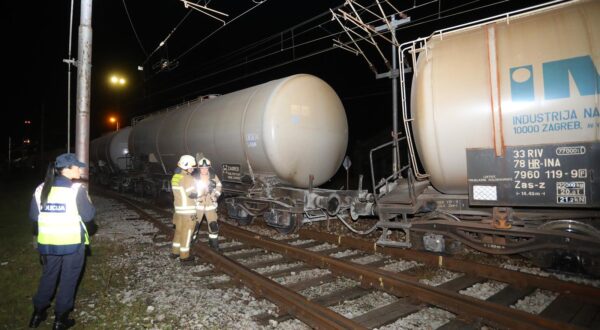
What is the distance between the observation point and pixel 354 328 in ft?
12.2

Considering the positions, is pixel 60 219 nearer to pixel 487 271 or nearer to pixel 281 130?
pixel 281 130

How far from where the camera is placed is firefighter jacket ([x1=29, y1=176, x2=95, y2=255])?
13.4ft

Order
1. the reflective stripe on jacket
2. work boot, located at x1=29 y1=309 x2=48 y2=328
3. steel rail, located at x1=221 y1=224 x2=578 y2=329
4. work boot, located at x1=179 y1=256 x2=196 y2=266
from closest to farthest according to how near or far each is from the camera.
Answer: steel rail, located at x1=221 y1=224 x2=578 y2=329
the reflective stripe on jacket
work boot, located at x1=29 y1=309 x2=48 y2=328
work boot, located at x1=179 y1=256 x2=196 y2=266

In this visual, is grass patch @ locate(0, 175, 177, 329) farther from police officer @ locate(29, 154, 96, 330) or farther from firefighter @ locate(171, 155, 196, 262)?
firefighter @ locate(171, 155, 196, 262)

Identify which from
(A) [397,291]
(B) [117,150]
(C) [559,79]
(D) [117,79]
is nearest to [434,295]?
(A) [397,291]

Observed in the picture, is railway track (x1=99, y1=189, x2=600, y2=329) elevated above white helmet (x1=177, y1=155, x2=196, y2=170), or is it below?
below

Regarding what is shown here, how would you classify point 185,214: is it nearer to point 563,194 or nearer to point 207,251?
point 207,251

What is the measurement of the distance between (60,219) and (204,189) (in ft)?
10.5

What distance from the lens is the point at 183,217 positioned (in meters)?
6.84

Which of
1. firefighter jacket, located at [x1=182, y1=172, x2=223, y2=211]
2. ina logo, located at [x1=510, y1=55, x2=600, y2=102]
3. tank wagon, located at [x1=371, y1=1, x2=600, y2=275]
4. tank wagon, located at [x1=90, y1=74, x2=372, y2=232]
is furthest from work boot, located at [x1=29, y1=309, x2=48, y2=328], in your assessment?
ina logo, located at [x1=510, y1=55, x2=600, y2=102]

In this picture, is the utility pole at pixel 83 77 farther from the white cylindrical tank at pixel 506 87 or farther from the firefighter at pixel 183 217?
the white cylindrical tank at pixel 506 87

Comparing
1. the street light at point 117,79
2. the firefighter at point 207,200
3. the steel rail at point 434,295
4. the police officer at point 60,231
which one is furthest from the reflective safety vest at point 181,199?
the street light at point 117,79

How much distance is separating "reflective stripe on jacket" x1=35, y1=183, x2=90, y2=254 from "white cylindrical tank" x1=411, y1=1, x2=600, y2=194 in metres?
5.00

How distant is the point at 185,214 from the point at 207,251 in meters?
0.80
